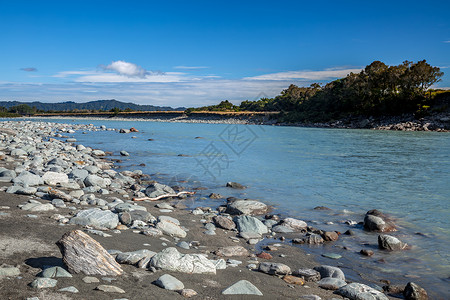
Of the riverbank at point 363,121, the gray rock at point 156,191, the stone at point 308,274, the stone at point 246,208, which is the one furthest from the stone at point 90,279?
the riverbank at point 363,121

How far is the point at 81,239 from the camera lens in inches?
157

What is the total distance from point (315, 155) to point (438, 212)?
14.2 meters

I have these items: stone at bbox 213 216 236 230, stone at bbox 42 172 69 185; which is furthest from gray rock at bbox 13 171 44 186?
stone at bbox 213 216 236 230

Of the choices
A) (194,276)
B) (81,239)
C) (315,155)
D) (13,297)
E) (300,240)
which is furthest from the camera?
(315,155)

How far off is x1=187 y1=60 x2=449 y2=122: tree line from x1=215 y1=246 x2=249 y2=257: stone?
7233 centimetres

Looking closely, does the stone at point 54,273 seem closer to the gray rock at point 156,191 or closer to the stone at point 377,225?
the gray rock at point 156,191

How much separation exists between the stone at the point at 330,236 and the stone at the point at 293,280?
2.43 m

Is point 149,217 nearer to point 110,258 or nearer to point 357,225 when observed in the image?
point 110,258

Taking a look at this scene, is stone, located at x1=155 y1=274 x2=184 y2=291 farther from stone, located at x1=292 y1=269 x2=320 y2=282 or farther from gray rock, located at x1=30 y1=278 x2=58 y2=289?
stone, located at x1=292 y1=269 x2=320 y2=282

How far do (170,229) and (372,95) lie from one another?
267 ft

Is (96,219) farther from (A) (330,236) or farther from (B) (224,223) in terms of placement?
(A) (330,236)

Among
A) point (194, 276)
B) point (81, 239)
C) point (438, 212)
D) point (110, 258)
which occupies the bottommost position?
point (438, 212)

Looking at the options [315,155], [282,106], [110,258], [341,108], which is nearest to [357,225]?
[110,258]

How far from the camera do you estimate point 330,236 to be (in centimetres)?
733
